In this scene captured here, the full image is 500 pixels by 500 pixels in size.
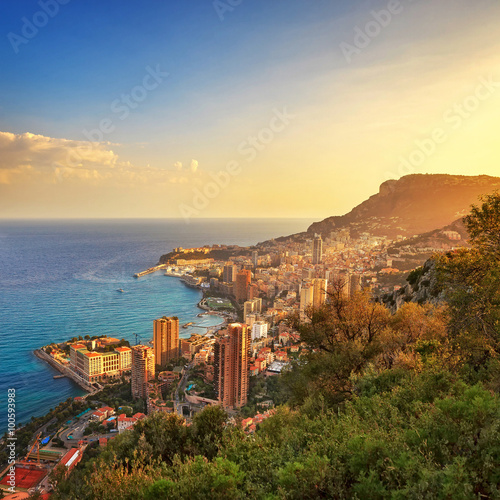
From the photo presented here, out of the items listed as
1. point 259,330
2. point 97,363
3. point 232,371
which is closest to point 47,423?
point 97,363

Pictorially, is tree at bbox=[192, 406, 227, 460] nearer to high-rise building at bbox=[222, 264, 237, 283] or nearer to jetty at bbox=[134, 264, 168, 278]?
high-rise building at bbox=[222, 264, 237, 283]

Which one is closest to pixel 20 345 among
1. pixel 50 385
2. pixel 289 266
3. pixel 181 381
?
pixel 50 385

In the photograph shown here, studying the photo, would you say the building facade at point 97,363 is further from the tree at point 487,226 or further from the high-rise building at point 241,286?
the high-rise building at point 241,286

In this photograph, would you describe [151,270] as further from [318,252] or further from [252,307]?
[318,252]

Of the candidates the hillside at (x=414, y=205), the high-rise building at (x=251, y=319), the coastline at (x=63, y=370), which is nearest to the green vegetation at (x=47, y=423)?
the coastline at (x=63, y=370)

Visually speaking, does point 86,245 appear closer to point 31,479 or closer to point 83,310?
point 83,310
